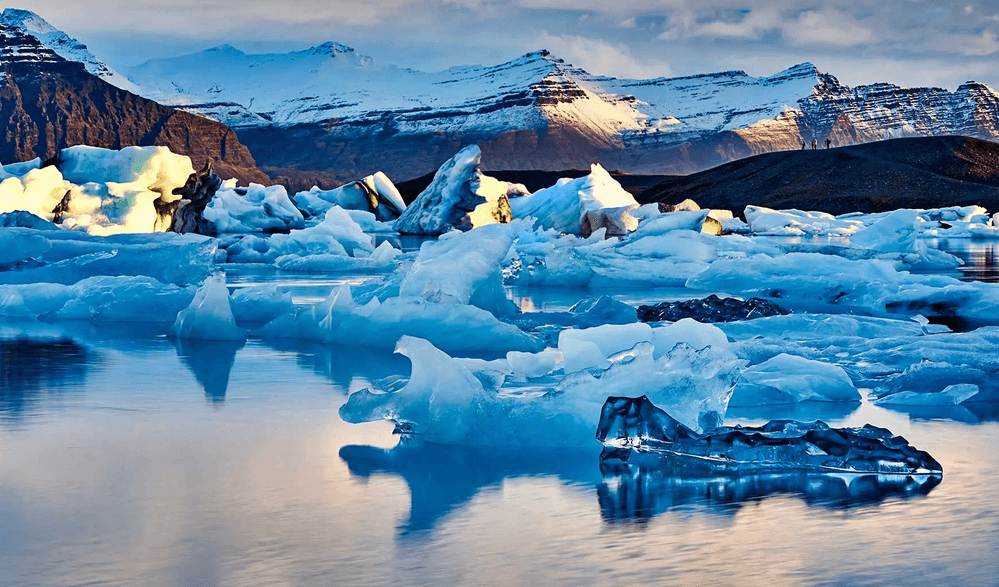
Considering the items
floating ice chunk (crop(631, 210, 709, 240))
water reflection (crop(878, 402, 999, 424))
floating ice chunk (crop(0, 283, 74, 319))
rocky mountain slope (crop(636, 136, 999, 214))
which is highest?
rocky mountain slope (crop(636, 136, 999, 214))

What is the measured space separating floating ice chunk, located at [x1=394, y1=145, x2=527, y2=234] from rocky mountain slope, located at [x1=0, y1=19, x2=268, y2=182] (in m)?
90.8

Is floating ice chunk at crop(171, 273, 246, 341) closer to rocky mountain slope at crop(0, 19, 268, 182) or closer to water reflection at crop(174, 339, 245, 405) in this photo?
water reflection at crop(174, 339, 245, 405)

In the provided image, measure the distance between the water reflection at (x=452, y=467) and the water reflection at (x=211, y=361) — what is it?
1.22 m

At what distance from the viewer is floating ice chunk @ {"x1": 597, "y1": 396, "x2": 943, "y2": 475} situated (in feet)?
10.7

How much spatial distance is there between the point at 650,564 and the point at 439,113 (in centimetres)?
17870

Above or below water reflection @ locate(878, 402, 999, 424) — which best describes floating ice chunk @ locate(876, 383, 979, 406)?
above

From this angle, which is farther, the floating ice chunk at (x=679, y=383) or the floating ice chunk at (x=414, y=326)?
the floating ice chunk at (x=414, y=326)

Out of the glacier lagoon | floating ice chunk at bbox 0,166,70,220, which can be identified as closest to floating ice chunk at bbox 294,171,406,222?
floating ice chunk at bbox 0,166,70,220

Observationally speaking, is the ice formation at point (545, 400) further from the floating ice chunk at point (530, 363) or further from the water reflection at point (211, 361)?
the water reflection at point (211, 361)

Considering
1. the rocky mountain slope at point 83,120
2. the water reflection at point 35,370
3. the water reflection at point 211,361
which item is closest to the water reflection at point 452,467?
the water reflection at point 211,361

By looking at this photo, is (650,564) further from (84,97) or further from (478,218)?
(84,97)

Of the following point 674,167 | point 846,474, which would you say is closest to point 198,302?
point 846,474

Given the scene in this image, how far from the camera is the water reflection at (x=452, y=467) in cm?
301

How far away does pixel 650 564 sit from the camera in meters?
2.42
